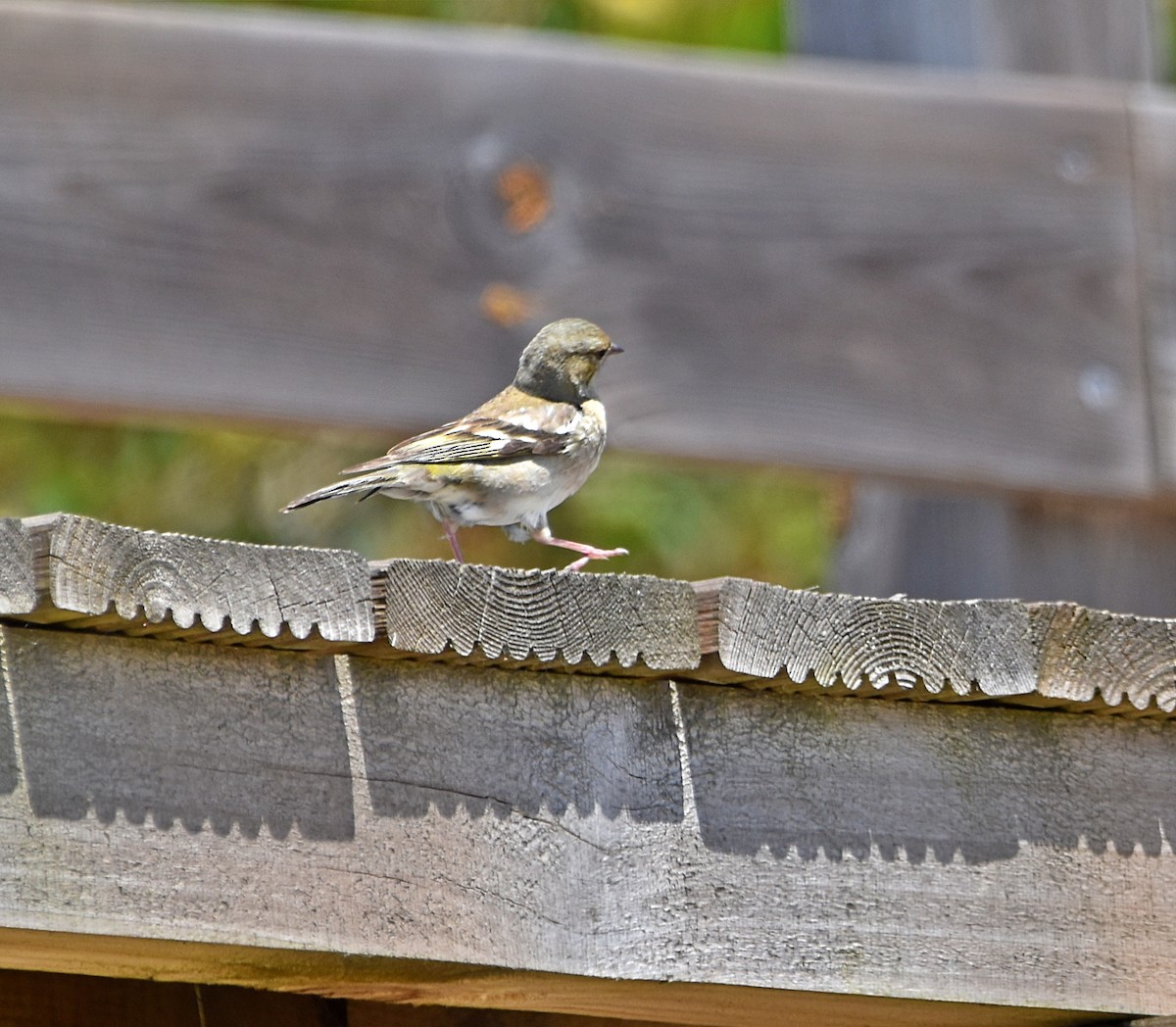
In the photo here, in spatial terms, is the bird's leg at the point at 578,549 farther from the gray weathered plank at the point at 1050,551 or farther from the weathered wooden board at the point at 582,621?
the gray weathered plank at the point at 1050,551

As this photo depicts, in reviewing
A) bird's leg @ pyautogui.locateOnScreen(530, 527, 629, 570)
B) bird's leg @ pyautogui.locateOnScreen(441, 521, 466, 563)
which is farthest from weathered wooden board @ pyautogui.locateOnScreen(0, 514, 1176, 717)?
bird's leg @ pyautogui.locateOnScreen(441, 521, 466, 563)

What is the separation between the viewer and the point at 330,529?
30.3 ft

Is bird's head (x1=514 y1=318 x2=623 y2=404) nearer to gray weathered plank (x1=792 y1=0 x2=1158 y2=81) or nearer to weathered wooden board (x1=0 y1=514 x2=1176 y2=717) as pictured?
gray weathered plank (x1=792 y1=0 x2=1158 y2=81)

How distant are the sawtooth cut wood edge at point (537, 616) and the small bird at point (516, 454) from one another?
3.78 ft

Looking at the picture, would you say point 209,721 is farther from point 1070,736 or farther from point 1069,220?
point 1069,220

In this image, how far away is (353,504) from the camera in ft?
30.9

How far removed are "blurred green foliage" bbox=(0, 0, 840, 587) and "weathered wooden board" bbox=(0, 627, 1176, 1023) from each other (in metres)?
5.86

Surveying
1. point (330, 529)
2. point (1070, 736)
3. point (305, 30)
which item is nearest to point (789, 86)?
point (305, 30)

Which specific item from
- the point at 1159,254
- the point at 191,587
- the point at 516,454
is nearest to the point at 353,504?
the point at 516,454

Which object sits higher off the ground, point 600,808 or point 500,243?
point 500,243

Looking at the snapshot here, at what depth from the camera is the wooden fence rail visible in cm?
225

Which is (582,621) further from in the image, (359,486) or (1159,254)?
(1159,254)

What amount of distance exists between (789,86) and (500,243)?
28.7 inches

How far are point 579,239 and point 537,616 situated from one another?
1.48 m
